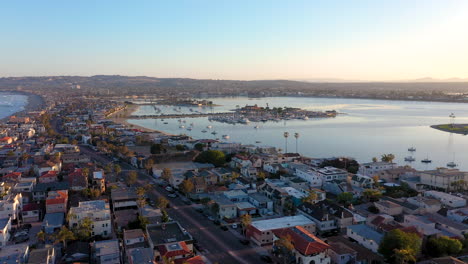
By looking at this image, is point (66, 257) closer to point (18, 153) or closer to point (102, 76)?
point (18, 153)

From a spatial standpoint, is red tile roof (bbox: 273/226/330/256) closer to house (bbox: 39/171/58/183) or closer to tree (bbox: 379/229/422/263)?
tree (bbox: 379/229/422/263)

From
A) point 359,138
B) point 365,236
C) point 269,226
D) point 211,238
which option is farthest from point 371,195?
point 359,138

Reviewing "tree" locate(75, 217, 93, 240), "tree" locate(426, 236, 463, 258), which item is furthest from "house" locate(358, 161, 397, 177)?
"tree" locate(75, 217, 93, 240)

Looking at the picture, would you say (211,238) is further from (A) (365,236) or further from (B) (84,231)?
(A) (365,236)

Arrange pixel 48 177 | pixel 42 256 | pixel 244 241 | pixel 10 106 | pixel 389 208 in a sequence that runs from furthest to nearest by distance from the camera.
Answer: pixel 10 106 < pixel 48 177 < pixel 389 208 < pixel 244 241 < pixel 42 256

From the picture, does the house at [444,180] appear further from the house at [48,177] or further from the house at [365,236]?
the house at [48,177]

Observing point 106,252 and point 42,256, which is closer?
point 42,256
